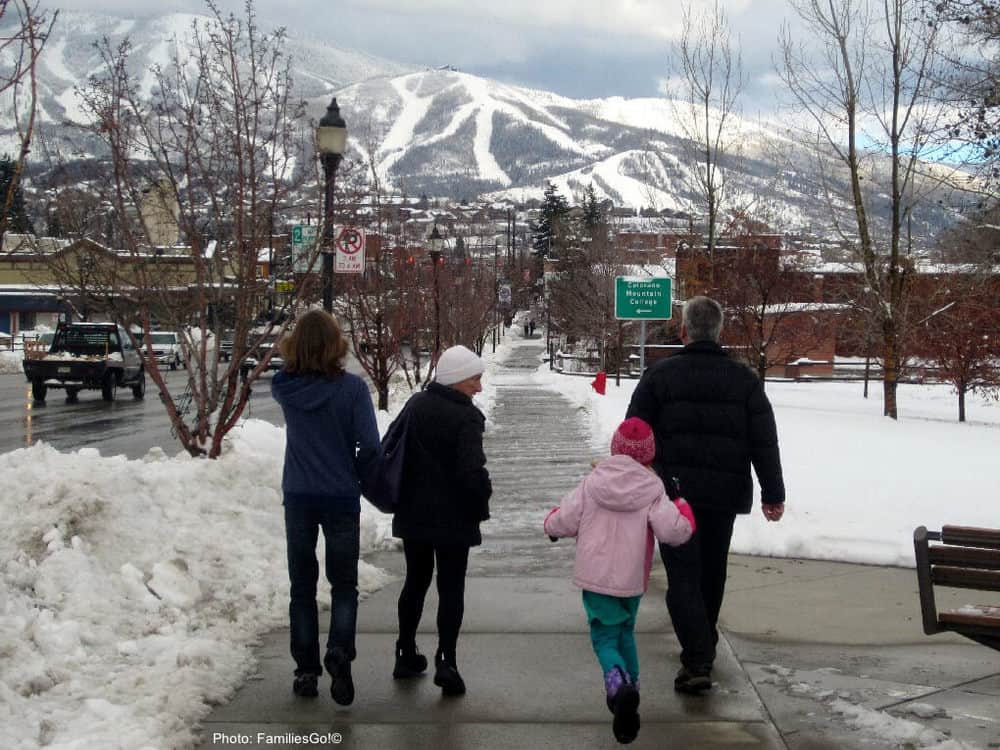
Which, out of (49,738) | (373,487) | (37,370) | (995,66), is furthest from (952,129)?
(37,370)

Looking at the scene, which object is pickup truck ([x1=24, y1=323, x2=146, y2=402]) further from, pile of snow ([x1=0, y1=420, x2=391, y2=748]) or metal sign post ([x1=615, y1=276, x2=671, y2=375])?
pile of snow ([x1=0, y1=420, x2=391, y2=748])

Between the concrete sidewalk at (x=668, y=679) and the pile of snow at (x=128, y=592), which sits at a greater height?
the pile of snow at (x=128, y=592)

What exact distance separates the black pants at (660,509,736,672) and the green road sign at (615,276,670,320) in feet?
66.3

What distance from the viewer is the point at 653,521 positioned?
17.4ft

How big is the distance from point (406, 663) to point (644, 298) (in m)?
21.0

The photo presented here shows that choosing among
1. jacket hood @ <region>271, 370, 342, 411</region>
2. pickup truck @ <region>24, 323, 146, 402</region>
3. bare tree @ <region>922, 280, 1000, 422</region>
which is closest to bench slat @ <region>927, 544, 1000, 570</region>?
jacket hood @ <region>271, 370, 342, 411</region>

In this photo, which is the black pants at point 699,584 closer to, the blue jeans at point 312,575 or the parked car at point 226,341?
the blue jeans at point 312,575

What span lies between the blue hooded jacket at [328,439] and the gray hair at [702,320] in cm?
175

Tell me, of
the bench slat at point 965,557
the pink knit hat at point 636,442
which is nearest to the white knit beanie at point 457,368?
the pink knit hat at point 636,442

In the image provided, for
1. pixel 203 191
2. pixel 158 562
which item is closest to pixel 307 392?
pixel 158 562

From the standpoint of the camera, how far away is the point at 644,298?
26375 millimetres

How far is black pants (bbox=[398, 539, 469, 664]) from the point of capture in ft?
18.8

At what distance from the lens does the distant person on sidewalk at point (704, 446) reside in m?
5.88

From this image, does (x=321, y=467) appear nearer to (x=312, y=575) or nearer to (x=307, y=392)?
(x=307, y=392)
